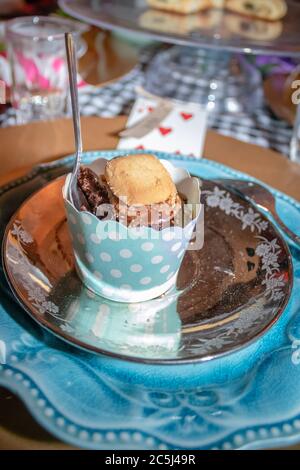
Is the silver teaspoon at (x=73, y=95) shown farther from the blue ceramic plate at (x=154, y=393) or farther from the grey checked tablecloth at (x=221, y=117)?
the grey checked tablecloth at (x=221, y=117)

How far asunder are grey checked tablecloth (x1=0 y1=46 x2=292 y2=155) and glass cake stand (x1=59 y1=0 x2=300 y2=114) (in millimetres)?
29

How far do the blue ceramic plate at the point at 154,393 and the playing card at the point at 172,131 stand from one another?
1.07ft

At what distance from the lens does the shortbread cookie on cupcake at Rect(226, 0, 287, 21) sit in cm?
96

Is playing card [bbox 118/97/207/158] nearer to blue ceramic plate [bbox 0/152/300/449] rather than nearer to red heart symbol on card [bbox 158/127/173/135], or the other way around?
red heart symbol on card [bbox 158/127/173/135]

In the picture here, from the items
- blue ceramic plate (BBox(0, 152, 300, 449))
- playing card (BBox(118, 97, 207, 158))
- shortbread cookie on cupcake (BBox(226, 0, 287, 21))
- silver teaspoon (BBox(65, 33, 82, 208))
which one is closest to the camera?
blue ceramic plate (BBox(0, 152, 300, 449))

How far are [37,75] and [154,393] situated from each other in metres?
0.63

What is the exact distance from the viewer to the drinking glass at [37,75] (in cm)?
77

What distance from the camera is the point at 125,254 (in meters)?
0.38

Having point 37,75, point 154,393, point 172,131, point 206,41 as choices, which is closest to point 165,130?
point 172,131

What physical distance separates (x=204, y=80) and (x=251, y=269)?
62cm

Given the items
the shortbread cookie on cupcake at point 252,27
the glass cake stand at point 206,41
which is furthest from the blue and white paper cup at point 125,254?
the shortbread cookie on cupcake at point 252,27

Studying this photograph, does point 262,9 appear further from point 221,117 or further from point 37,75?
point 37,75

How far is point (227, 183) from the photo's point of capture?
0.54 meters

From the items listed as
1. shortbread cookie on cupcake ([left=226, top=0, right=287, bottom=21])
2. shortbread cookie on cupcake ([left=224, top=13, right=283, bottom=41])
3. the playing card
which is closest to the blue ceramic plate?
the playing card
